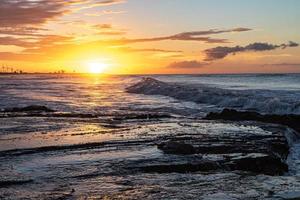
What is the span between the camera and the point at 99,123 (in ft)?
64.0

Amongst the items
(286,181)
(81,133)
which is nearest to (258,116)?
(81,133)

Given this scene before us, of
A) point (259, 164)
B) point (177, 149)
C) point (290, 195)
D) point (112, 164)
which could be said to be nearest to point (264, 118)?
point (177, 149)

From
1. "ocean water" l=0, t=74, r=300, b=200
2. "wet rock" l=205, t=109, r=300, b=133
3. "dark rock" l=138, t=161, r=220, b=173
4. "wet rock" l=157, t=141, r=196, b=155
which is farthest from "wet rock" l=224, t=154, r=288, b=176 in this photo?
"wet rock" l=205, t=109, r=300, b=133

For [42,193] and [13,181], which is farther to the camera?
[13,181]

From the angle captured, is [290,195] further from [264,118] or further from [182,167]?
[264,118]

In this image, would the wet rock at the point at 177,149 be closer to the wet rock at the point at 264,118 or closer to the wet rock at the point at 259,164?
the wet rock at the point at 259,164

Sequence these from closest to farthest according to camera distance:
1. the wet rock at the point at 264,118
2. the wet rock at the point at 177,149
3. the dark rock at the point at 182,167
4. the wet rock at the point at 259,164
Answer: the dark rock at the point at 182,167, the wet rock at the point at 259,164, the wet rock at the point at 177,149, the wet rock at the point at 264,118

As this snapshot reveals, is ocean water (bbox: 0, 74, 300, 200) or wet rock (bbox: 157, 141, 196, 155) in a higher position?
wet rock (bbox: 157, 141, 196, 155)

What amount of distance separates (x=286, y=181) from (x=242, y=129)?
7.66 metres

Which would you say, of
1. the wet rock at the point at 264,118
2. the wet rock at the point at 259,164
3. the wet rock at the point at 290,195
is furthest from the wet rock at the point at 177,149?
the wet rock at the point at 264,118

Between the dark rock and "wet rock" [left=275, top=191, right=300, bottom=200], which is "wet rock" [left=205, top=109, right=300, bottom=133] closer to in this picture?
the dark rock

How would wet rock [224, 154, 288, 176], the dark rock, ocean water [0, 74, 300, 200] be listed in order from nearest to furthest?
1. ocean water [0, 74, 300, 200]
2. the dark rock
3. wet rock [224, 154, 288, 176]

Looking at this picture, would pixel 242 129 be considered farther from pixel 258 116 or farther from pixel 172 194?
pixel 172 194

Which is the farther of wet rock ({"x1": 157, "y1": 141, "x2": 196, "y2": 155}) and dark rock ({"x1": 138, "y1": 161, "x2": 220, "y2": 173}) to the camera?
wet rock ({"x1": 157, "y1": 141, "x2": 196, "y2": 155})
